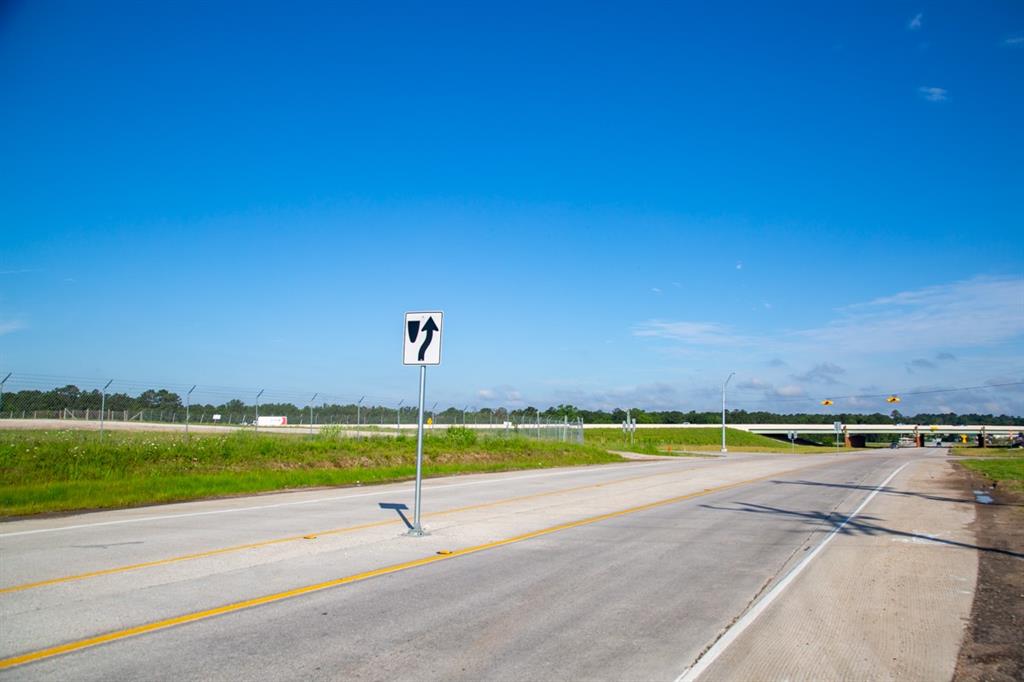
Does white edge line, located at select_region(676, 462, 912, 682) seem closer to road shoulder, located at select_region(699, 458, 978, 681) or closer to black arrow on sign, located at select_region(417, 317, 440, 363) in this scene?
road shoulder, located at select_region(699, 458, 978, 681)

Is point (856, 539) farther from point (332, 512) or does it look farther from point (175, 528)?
point (175, 528)

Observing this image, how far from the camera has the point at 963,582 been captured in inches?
389

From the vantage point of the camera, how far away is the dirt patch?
6.36 meters

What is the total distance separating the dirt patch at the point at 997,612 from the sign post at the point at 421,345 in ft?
26.7

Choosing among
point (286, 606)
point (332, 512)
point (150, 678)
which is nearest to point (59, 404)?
point (332, 512)

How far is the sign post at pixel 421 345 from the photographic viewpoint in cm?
1298

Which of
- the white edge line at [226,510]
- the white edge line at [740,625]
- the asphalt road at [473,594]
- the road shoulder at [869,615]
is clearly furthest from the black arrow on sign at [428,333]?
the road shoulder at [869,615]

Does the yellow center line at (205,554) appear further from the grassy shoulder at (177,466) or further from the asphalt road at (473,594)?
the grassy shoulder at (177,466)

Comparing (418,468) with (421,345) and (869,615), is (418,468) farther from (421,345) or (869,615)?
(869,615)

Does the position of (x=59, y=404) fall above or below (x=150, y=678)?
above

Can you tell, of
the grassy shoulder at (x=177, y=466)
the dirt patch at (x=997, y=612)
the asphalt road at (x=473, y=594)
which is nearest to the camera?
the asphalt road at (x=473, y=594)

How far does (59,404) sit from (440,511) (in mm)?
18140

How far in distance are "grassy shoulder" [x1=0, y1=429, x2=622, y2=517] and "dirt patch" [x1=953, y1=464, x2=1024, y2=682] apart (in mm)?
16145

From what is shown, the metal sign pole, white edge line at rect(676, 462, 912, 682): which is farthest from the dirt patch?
the metal sign pole
